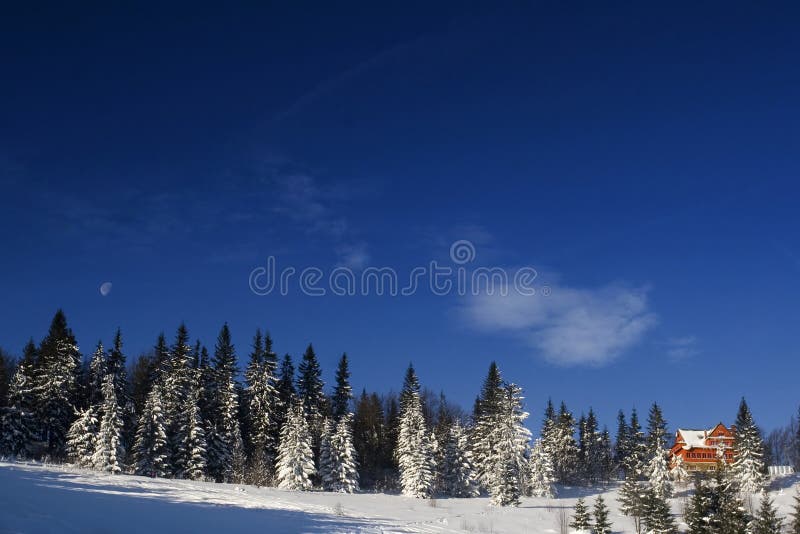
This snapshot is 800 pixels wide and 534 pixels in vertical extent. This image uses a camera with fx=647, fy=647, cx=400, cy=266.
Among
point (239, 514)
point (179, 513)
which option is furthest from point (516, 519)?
point (179, 513)

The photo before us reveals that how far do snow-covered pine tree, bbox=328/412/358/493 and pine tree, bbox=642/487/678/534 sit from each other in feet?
97.1

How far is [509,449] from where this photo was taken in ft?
211

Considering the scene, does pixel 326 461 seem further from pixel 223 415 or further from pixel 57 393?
pixel 57 393

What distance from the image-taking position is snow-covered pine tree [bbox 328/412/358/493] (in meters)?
67.1

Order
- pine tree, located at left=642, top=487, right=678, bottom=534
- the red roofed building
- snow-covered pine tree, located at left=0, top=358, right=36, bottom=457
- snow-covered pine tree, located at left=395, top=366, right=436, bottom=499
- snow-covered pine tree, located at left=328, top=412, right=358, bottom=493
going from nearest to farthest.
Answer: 1. pine tree, located at left=642, top=487, right=678, bottom=534
2. snow-covered pine tree, located at left=0, top=358, right=36, bottom=457
3. snow-covered pine tree, located at left=328, top=412, right=358, bottom=493
4. snow-covered pine tree, located at left=395, top=366, right=436, bottom=499
5. the red roofed building

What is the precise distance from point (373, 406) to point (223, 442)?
131ft

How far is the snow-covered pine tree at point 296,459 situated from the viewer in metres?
62.5

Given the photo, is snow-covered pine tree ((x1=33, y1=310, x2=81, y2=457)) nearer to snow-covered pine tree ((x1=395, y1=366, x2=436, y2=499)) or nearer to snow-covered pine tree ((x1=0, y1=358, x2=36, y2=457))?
snow-covered pine tree ((x1=0, y1=358, x2=36, y2=457))

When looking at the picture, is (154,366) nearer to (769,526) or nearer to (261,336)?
(261,336)

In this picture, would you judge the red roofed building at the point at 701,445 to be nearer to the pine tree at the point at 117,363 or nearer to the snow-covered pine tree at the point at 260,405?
the snow-covered pine tree at the point at 260,405

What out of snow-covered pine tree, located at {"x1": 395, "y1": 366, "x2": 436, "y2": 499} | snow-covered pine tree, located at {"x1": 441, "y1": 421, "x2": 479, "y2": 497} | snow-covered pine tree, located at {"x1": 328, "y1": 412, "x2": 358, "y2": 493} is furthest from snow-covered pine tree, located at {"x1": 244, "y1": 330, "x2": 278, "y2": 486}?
snow-covered pine tree, located at {"x1": 441, "y1": 421, "x2": 479, "y2": 497}

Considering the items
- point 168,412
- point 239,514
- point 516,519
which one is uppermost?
point 168,412

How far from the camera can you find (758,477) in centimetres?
7856

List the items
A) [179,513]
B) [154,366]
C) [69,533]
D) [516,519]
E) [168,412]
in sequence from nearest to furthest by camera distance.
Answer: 1. [69,533]
2. [179,513]
3. [516,519]
4. [168,412]
5. [154,366]
